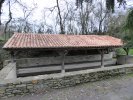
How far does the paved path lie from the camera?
18.1 ft

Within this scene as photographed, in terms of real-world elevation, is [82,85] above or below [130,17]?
below

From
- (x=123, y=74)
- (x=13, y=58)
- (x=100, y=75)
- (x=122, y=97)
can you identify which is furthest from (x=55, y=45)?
(x=122, y=97)

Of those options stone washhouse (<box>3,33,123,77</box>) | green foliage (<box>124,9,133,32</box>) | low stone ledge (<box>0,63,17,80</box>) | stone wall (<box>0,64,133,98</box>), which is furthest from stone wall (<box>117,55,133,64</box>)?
low stone ledge (<box>0,63,17,80</box>)

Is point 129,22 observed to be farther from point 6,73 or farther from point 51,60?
point 51,60

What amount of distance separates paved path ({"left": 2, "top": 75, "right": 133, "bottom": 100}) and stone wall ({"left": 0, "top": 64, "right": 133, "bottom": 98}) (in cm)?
22

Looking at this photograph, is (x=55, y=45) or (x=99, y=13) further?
(x=99, y=13)

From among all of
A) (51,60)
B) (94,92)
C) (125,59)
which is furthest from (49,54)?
(125,59)

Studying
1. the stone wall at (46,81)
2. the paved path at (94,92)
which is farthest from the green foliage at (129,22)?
the stone wall at (46,81)

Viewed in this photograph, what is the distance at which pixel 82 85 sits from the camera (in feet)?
22.4

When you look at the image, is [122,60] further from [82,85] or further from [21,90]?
[21,90]

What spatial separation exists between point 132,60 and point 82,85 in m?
10.6

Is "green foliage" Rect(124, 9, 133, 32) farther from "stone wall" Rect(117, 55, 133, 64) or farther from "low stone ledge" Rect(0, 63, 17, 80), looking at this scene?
"stone wall" Rect(117, 55, 133, 64)

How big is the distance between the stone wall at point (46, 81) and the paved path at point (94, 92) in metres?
0.22

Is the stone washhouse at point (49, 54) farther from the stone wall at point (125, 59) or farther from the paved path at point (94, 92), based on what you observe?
the paved path at point (94, 92)
